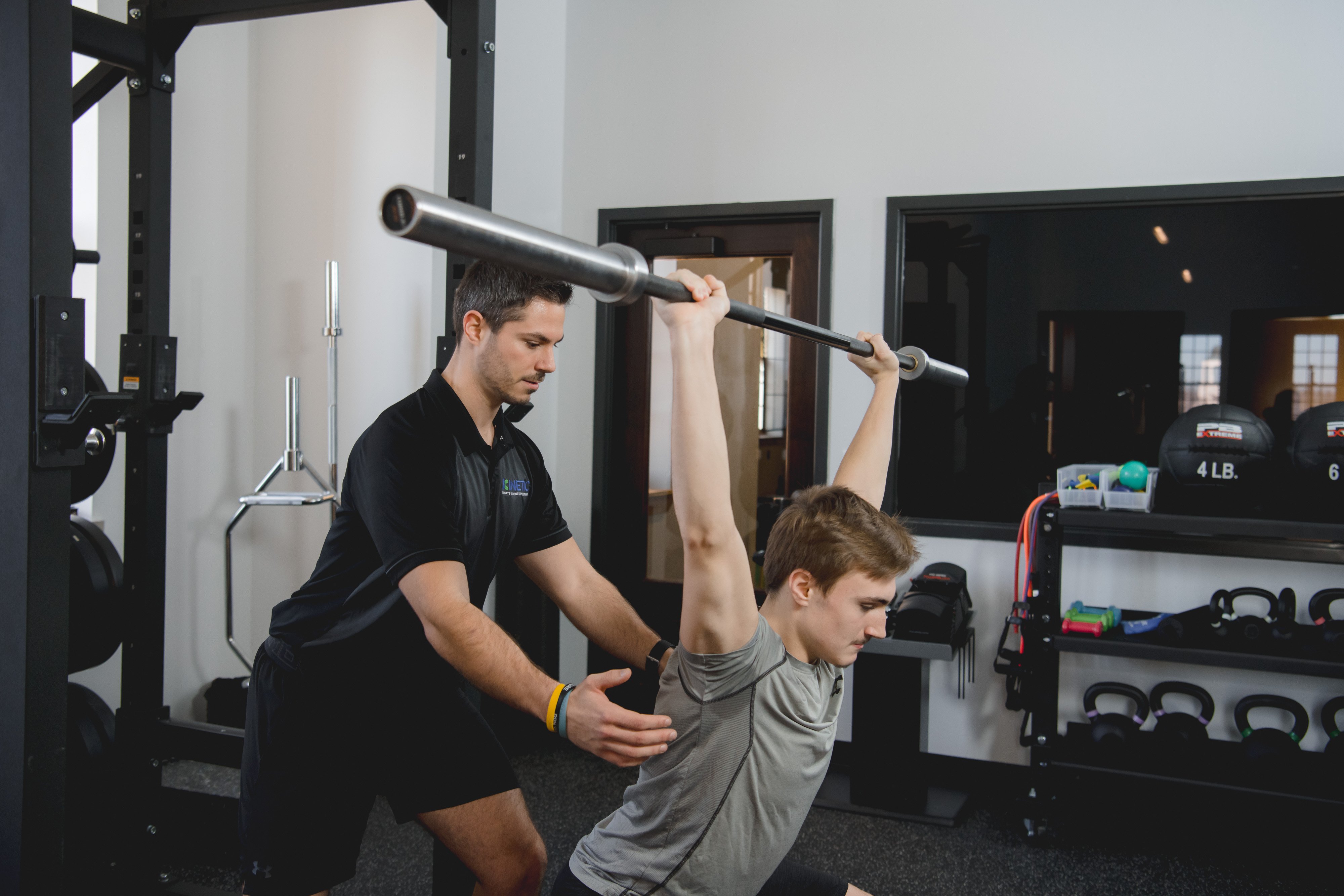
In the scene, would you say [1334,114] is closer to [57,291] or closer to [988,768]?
[988,768]

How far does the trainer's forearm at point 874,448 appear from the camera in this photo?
171cm

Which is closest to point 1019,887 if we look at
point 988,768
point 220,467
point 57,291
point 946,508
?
point 988,768

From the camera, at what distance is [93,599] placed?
235 centimetres

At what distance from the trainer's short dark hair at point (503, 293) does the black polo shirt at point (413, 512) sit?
15cm

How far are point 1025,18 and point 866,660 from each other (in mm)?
2203

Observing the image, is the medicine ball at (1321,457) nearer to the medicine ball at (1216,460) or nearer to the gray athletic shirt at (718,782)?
the medicine ball at (1216,460)

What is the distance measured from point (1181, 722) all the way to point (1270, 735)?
0.24m

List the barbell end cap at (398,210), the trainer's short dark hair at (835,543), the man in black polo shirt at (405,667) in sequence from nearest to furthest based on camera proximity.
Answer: the barbell end cap at (398,210)
the trainer's short dark hair at (835,543)
the man in black polo shirt at (405,667)

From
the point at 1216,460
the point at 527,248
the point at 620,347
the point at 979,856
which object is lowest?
the point at 979,856

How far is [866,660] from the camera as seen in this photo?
10.3 ft

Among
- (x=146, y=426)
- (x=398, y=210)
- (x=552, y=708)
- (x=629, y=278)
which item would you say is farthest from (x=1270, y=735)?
(x=146, y=426)

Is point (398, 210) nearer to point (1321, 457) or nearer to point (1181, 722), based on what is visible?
point (1321, 457)

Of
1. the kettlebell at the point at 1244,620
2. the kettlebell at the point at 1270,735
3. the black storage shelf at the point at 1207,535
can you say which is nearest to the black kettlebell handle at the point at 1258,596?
the kettlebell at the point at 1244,620

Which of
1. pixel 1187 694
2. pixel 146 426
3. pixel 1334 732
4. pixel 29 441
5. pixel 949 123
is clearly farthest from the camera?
pixel 949 123
